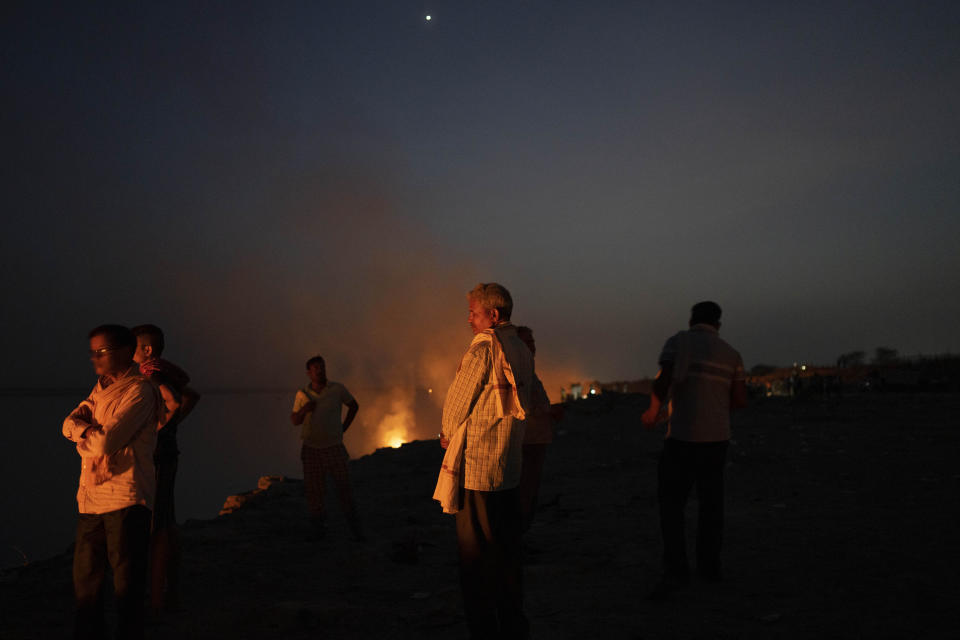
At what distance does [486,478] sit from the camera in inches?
132

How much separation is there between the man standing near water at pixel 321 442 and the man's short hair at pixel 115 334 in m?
3.49

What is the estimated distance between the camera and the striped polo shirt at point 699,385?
183 inches

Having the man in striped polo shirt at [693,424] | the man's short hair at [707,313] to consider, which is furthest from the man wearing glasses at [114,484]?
the man's short hair at [707,313]

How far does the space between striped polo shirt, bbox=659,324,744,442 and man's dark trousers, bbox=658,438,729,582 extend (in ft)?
0.38

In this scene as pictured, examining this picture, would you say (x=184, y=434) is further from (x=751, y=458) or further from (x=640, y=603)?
(x=640, y=603)

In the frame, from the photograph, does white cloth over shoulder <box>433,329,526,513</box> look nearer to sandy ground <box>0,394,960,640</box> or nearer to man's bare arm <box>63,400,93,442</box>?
sandy ground <box>0,394,960,640</box>

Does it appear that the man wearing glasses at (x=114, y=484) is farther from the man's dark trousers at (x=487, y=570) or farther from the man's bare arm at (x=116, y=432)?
the man's dark trousers at (x=487, y=570)

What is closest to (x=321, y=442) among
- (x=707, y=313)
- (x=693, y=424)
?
(x=693, y=424)

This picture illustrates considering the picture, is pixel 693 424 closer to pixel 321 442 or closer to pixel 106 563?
pixel 106 563

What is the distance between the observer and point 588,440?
54.2 feet

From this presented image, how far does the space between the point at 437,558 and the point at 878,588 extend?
3.99 m

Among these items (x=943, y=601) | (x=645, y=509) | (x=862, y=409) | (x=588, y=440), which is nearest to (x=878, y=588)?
(x=943, y=601)

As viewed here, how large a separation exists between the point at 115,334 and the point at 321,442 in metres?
3.81

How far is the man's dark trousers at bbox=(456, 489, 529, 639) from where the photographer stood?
3346 mm
